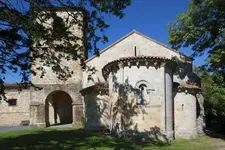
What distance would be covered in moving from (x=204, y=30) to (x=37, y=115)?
1678cm

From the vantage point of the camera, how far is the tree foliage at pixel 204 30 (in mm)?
15703

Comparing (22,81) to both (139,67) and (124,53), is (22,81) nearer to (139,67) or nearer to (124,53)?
(139,67)

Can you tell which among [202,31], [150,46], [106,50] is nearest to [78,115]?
[106,50]

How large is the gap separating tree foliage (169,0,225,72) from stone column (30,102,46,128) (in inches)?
544

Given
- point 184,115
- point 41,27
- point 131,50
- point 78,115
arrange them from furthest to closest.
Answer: point 78,115, point 131,50, point 184,115, point 41,27

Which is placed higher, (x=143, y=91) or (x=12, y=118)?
(x=143, y=91)

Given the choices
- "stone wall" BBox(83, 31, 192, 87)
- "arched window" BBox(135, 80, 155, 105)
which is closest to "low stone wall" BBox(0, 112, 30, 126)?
"stone wall" BBox(83, 31, 192, 87)

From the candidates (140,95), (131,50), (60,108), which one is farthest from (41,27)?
(60,108)

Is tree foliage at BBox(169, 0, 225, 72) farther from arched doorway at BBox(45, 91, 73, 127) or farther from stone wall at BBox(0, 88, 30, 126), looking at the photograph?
stone wall at BBox(0, 88, 30, 126)

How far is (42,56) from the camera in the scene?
1112 centimetres

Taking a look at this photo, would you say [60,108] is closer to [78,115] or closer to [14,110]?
[14,110]

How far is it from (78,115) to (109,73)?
7.47m

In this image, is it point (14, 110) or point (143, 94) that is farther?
point (14, 110)

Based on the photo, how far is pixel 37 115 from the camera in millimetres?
23062
